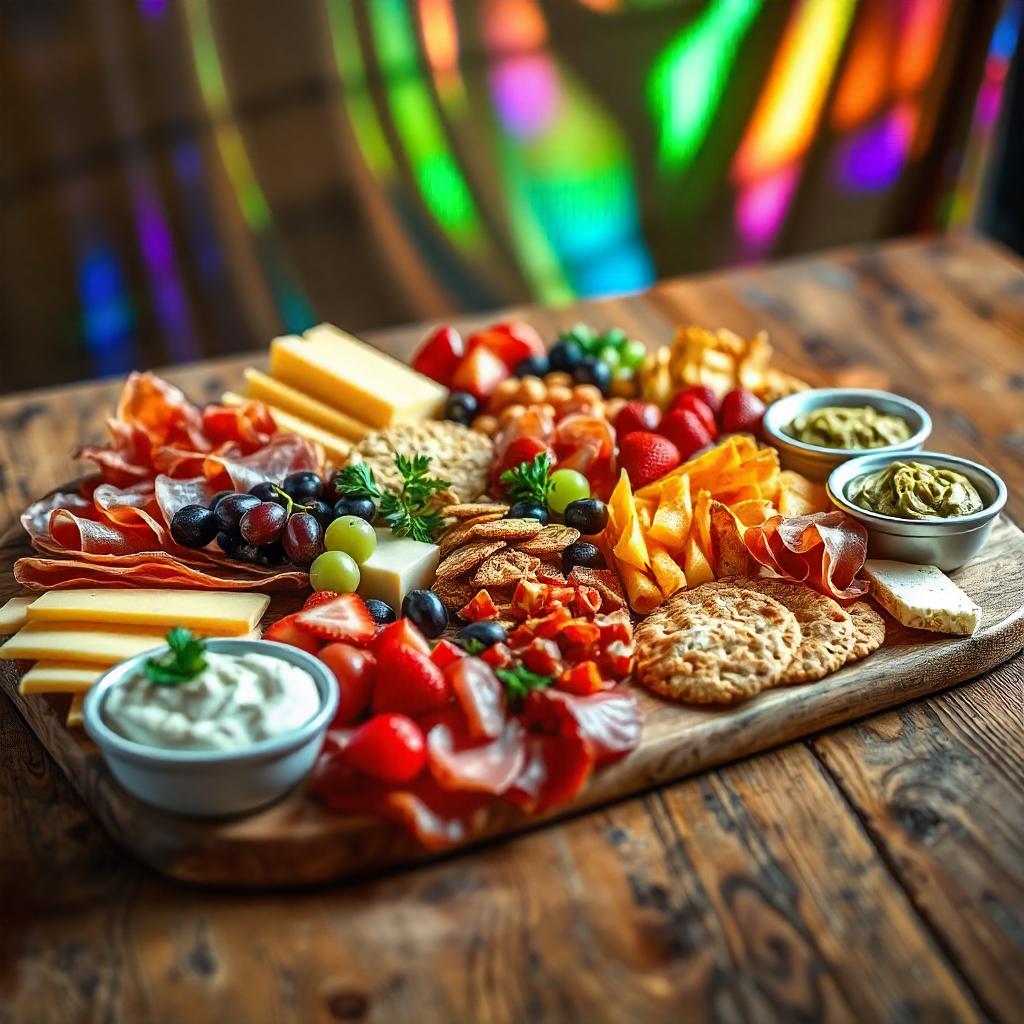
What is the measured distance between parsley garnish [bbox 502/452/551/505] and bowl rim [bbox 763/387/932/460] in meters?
0.49

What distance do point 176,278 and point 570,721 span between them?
3.39m

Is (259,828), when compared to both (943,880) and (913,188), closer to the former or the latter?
(943,880)

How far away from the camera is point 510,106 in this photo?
14.9 ft

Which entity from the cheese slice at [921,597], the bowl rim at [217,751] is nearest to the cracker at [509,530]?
the bowl rim at [217,751]

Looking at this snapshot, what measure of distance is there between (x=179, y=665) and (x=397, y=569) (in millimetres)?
477

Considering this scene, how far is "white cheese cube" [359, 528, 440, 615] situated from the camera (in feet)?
6.46

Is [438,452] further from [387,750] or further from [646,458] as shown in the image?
[387,750]

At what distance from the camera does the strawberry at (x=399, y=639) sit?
1.72m

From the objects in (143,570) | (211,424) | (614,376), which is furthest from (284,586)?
(614,376)

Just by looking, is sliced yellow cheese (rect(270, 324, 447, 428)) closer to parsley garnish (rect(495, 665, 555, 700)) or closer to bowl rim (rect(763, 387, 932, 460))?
bowl rim (rect(763, 387, 932, 460))

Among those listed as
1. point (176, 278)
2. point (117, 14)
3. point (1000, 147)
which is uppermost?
point (117, 14)

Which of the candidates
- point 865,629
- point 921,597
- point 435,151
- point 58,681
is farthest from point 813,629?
point 435,151

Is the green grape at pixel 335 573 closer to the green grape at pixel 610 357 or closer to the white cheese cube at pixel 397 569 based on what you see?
the white cheese cube at pixel 397 569

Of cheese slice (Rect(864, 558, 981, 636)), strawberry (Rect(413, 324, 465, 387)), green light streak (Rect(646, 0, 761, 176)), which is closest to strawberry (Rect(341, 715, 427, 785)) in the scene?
cheese slice (Rect(864, 558, 981, 636))
